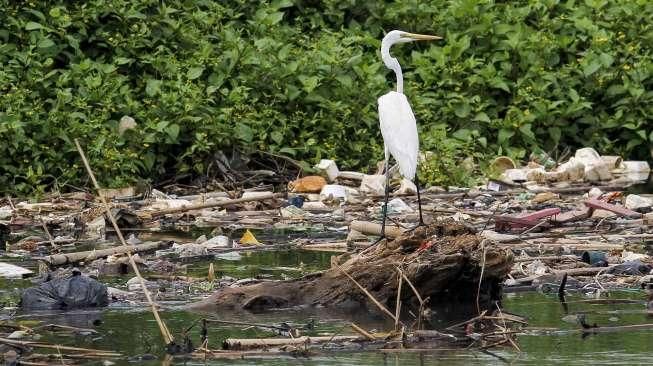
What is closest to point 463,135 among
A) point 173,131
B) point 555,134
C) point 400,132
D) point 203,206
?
point 555,134

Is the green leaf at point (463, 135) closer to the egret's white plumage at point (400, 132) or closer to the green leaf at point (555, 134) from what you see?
the green leaf at point (555, 134)

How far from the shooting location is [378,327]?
7844 mm

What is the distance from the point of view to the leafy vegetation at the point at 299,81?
1466 cm

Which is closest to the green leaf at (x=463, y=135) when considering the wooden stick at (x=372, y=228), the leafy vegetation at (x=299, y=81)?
the leafy vegetation at (x=299, y=81)

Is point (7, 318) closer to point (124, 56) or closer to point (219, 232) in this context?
point (219, 232)

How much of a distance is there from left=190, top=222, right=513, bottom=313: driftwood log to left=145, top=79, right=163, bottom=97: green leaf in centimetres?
683

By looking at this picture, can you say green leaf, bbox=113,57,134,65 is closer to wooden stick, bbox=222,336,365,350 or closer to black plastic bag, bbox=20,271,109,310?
black plastic bag, bbox=20,271,109,310

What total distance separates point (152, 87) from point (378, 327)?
25.6 ft

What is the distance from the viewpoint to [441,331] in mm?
7621

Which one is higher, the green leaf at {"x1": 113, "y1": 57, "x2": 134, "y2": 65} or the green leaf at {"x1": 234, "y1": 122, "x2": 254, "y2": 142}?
the green leaf at {"x1": 113, "y1": 57, "x2": 134, "y2": 65}

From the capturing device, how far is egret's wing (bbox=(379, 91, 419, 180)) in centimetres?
1050

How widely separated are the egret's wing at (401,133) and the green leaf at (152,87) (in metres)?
4.73

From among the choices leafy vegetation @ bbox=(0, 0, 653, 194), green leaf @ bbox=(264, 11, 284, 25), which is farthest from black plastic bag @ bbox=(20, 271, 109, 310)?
→ green leaf @ bbox=(264, 11, 284, 25)

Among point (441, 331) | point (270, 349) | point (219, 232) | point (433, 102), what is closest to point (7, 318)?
point (270, 349)
